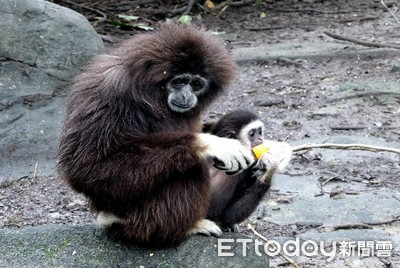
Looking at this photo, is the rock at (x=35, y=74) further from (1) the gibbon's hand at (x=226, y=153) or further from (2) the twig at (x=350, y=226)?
(1) the gibbon's hand at (x=226, y=153)

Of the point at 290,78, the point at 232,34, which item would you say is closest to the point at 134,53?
the point at 290,78

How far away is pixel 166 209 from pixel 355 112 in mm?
4816

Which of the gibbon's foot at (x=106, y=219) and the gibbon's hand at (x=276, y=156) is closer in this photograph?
the gibbon's foot at (x=106, y=219)

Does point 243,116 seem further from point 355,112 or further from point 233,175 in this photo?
point 355,112

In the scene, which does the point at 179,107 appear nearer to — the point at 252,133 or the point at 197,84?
the point at 197,84

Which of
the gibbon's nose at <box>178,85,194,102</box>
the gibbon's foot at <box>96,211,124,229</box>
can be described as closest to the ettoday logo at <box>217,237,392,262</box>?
the gibbon's foot at <box>96,211,124,229</box>

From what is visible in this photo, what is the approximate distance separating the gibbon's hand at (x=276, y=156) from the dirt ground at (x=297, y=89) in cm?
87

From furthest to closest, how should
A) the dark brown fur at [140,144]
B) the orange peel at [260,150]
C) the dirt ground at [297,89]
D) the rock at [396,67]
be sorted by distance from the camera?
the rock at [396,67], the dirt ground at [297,89], the orange peel at [260,150], the dark brown fur at [140,144]

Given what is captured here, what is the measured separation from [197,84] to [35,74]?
3.49m

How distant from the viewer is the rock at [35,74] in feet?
26.5

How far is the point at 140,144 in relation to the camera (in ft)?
16.6

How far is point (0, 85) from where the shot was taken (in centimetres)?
827

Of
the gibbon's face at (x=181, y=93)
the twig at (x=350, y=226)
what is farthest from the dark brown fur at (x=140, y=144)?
the twig at (x=350, y=226)

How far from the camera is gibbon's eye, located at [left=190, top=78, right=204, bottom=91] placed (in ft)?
17.9
